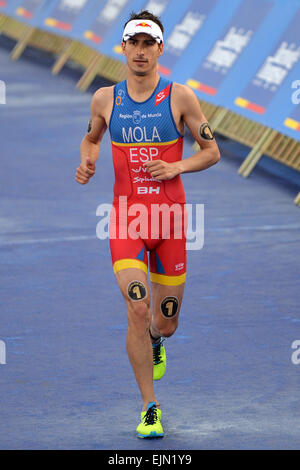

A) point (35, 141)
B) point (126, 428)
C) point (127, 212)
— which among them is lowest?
point (126, 428)

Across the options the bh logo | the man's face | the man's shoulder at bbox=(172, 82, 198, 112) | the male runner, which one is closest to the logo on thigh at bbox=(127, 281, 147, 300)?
the male runner

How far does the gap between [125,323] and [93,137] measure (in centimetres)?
191

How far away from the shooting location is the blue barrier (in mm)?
12617

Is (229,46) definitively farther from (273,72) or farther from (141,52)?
(141,52)

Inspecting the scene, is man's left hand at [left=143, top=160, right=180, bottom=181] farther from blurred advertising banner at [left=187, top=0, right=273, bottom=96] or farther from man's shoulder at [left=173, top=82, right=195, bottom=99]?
blurred advertising banner at [left=187, top=0, right=273, bottom=96]

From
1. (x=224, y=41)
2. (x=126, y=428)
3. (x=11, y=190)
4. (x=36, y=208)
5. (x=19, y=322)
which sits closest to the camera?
(x=126, y=428)

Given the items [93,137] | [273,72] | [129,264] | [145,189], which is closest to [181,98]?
[145,189]

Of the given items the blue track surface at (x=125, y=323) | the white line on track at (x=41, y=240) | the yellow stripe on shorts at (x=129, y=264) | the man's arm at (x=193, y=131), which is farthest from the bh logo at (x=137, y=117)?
Answer: the white line on track at (x=41, y=240)

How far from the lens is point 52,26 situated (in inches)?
804

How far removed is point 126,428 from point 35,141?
9427mm

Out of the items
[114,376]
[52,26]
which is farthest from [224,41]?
[114,376]

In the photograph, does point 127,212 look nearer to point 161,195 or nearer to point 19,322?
point 161,195

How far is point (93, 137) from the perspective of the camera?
6.75 metres

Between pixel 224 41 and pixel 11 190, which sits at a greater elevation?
pixel 224 41
